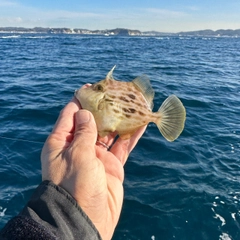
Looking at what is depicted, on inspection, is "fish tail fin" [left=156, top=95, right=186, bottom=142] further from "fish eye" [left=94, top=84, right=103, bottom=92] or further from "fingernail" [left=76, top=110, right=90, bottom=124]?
"fingernail" [left=76, top=110, right=90, bottom=124]

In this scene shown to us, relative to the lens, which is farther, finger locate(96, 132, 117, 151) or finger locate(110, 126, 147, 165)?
finger locate(110, 126, 147, 165)

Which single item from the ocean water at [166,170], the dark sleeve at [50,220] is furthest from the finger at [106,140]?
the ocean water at [166,170]

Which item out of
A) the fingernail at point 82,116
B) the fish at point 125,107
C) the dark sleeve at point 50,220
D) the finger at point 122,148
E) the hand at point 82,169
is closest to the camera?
the dark sleeve at point 50,220

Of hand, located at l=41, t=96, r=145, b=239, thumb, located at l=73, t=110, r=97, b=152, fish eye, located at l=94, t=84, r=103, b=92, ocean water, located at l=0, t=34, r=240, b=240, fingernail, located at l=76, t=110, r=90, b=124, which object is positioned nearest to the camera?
hand, located at l=41, t=96, r=145, b=239

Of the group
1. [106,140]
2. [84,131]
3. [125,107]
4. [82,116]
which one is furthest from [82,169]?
[106,140]

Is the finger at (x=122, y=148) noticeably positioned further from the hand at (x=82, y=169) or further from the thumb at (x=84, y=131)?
the thumb at (x=84, y=131)

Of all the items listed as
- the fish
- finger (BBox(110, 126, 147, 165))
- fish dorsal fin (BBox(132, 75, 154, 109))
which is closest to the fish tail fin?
the fish

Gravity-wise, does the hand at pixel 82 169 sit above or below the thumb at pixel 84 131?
below
